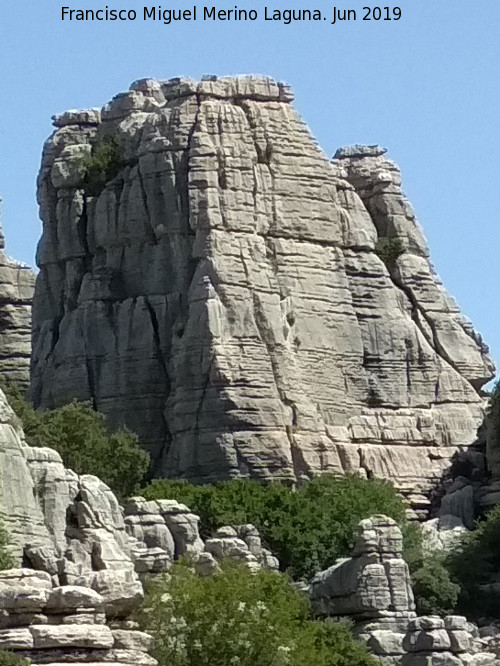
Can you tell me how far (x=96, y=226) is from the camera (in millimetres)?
113000

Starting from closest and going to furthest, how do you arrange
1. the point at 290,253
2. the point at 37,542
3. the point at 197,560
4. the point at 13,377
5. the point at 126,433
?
1. the point at 37,542
2. the point at 197,560
3. the point at 126,433
4. the point at 290,253
5. the point at 13,377

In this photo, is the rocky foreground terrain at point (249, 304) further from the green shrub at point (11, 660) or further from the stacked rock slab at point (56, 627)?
the green shrub at point (11, 660)

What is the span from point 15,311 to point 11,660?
7497 centimetres

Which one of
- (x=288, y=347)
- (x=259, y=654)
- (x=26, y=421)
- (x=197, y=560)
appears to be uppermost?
(x=288, y=347)

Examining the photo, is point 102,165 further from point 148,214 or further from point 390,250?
point 390,250

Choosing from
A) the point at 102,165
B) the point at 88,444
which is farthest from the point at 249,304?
the point at 88,444

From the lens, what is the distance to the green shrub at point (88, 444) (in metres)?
93.8

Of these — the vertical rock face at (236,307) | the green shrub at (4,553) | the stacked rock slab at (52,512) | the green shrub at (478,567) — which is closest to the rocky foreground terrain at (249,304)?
the vertical rock face at (236,307)

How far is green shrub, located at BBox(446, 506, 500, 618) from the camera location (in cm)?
9088

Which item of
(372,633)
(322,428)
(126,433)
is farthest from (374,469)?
(372,633)

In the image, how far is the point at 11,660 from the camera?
50156 mm

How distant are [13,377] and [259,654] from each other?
201 feet

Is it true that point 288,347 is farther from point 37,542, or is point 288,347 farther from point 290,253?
point 37,542

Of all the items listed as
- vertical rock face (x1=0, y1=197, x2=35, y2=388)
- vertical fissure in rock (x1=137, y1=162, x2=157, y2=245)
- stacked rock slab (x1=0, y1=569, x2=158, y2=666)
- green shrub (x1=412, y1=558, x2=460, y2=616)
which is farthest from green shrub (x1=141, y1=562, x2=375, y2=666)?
vertical rock face (x1=0, y1=197, x2=35, y2=388)
